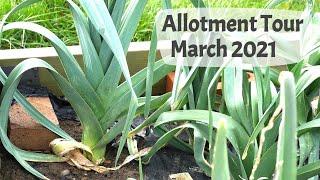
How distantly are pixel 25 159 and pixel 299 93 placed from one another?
0.62 m

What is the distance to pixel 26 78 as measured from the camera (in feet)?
5.29

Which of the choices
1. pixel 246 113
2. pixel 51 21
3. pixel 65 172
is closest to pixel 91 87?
pixel 65 172

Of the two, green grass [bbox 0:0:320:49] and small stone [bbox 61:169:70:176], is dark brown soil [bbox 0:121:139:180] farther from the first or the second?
green grass [bbox 0:0:320:49]

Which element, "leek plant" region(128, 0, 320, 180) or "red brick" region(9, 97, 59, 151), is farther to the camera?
"red brick" region(9, 97, 59, 151)

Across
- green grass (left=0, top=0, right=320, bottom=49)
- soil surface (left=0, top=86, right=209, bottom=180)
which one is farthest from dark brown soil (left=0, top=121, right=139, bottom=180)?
green grass (left=0, top=0, right=320, bottom=49)

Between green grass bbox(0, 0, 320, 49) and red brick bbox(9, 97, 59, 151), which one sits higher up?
green grass bbox(0, 0, 320, 49)

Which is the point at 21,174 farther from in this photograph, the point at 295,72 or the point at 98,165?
the point at 295,72

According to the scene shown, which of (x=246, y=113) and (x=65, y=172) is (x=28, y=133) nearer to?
(x=65, y=172)

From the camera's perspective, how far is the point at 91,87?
1355 mm

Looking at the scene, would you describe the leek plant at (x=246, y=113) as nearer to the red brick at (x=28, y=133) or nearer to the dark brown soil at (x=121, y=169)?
the dark brown soil at (x=121, y=169)

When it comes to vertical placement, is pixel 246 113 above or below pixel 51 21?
below

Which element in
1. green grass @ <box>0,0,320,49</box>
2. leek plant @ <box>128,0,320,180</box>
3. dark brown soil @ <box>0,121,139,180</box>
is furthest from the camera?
green grass @ <box>0,0,320,49</box>

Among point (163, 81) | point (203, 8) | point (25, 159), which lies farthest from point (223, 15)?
point (25, 159)

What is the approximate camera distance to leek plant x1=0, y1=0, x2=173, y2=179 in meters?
1.27
